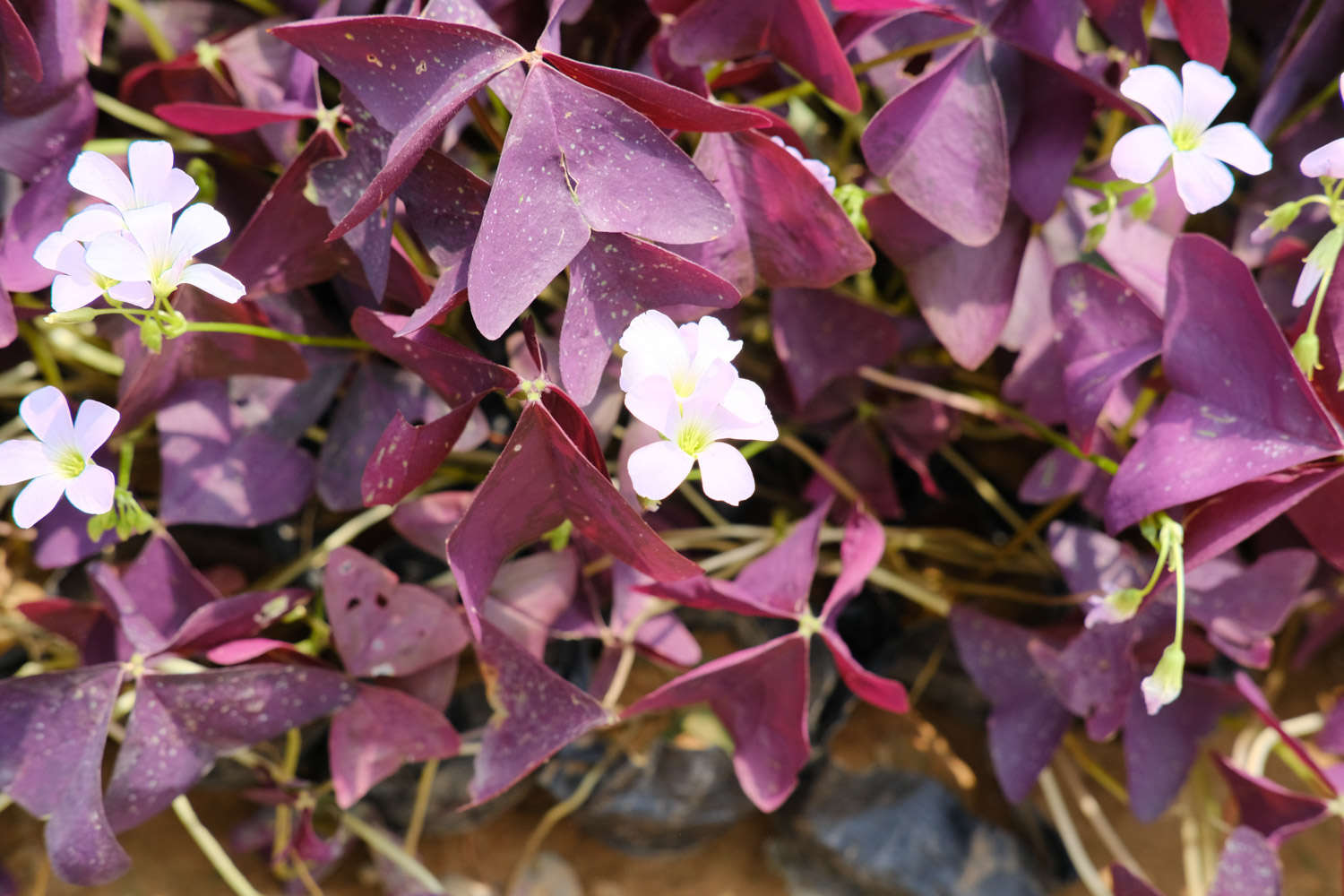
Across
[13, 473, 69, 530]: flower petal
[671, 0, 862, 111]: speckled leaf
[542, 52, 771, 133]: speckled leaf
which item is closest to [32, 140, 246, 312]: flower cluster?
[13, 473, 69, 530]: flower petal

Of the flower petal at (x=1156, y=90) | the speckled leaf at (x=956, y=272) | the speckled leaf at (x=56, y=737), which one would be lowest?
the speckled leaf at (x=56, y=737)

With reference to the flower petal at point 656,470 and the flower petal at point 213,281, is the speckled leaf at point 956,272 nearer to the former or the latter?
the flower petal at point 656,470

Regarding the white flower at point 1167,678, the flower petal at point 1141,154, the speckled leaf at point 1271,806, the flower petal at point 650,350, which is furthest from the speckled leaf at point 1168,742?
the flower petal at point 650,350

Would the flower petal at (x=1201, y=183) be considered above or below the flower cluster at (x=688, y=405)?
above

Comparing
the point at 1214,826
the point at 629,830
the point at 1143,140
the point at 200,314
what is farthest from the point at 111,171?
the point at 1214,826

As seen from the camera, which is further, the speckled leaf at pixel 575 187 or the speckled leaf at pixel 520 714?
the speckled leaf at pixel 520 714

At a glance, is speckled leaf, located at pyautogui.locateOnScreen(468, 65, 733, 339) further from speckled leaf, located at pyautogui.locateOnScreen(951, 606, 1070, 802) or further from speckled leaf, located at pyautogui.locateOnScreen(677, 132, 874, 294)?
speckled leaf, located at pyautogui.locateOnScreen(951, 606, 1070, 802)

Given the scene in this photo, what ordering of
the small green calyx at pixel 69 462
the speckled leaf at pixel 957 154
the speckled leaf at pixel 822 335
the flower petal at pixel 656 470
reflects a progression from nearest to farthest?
the flower petal at pixel 656 470 → the small green calyx at pixel 69 462 → the speckled leaf at pixel 957 154 → the speckled leaf at pixel 822 335

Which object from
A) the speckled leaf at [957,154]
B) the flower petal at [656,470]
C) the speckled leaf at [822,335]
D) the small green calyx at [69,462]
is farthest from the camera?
the speckled leaf at [822,335]
